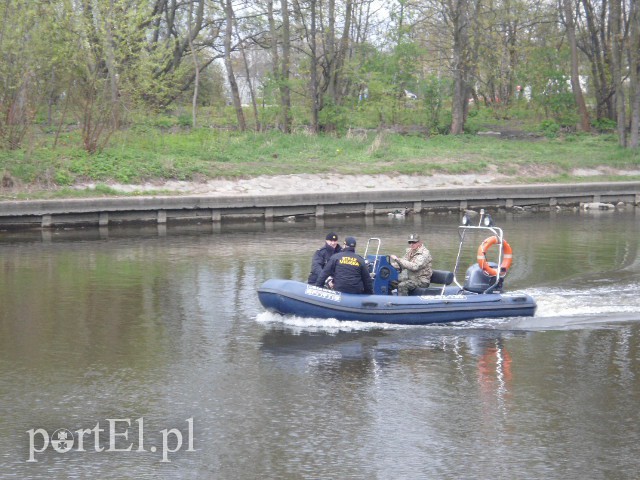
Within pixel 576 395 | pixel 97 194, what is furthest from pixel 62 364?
pixel 97 194

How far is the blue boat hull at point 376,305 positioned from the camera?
15109 millimetres

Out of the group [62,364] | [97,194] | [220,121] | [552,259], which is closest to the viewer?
[62,364]

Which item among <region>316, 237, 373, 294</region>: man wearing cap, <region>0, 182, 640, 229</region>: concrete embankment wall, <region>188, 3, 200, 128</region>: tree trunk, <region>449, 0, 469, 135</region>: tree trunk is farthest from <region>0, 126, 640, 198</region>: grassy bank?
<region>316, 237, 373, 294</region>: man wearing cap

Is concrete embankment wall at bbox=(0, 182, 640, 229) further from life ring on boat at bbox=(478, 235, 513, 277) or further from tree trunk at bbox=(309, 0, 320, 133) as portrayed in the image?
life ring on boat at bbox=(478, 235, 513, 277)

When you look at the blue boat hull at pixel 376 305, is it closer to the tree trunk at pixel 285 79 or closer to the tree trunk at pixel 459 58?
the tree trunk at pixel 285 79

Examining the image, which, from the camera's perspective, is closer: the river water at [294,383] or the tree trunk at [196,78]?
the river water at [294,383]

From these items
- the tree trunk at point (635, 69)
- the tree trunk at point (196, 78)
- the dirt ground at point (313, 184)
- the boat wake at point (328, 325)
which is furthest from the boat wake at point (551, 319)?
the tree trunk at point (196, 78)

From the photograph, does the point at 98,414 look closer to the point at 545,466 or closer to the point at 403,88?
the point at 545,466

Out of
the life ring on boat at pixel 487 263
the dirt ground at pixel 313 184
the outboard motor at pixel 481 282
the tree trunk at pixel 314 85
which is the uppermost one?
the tree trunk at pixel 314 85

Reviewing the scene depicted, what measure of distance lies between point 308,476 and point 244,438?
4.14ft

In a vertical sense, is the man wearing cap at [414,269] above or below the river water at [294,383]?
above

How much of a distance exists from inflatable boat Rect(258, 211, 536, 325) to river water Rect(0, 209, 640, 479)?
0.77ft

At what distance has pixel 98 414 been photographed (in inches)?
423

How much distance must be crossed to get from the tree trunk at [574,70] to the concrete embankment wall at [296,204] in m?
11.3
